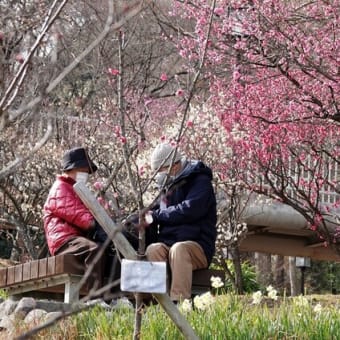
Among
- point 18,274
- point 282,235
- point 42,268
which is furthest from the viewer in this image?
point 282,235

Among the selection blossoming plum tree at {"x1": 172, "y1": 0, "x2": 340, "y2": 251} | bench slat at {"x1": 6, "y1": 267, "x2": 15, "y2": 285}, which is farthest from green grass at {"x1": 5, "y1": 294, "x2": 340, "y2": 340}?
blossoming plum tree at {"x1": 172, "y1": 0, "x2": 340, "y2": 251}

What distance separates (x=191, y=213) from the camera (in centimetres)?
673

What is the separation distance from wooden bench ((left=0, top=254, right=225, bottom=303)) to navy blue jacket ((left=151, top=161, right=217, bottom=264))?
0.25 m

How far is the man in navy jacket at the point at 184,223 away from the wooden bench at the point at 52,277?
0.18 meters

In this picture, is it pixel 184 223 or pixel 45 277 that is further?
pixel 45 277

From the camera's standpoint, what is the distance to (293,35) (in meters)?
8.94

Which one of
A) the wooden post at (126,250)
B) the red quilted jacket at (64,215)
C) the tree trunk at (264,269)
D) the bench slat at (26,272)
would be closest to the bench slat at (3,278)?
the bench slat at (26,272)

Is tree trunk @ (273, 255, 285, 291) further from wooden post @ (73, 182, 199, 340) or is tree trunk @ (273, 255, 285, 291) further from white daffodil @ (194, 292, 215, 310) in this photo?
wooden post @ (73, 182, 199, 340)

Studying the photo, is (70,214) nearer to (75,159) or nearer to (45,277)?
(75,159)

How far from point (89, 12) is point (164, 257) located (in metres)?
11.2

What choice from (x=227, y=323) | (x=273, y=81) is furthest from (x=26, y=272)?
(x=273, y=81)

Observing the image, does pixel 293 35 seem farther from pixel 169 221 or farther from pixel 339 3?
pixel 169 221

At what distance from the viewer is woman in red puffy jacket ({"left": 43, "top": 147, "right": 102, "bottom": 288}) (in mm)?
6871

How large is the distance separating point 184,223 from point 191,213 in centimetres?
10
